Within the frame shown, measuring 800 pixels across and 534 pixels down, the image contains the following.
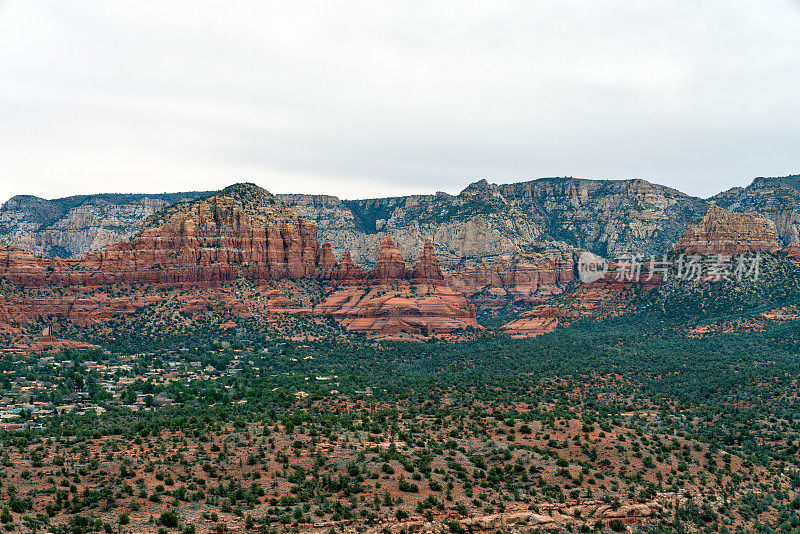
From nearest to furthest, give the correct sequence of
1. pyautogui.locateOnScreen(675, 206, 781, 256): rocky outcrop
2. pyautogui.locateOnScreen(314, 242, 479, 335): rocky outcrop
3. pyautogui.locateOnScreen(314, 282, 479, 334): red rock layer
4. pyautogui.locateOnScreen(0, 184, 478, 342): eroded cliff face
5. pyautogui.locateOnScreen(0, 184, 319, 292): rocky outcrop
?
pyautogui.locateOnScreen(0, 184, 478, 342): eroded cliff face → pyautogui.locateOnScreen(0, 184, 319, 292): rocky outcrop → pyautogui.locateOnScreen(314, 282, 479, 334): red rock layer → pyautogui.locateOnScreen(314, 242, 479, 335): rocky outcrop → pyautogui.locateOnScreen(675, 206, 781, 256): rocky outcrop

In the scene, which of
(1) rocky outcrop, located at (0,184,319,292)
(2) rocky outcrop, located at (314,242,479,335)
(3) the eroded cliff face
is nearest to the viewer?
(3) the eroded cliff face

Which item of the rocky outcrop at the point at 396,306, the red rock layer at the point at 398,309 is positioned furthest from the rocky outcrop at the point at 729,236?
the red rock layer at the point at 398,309

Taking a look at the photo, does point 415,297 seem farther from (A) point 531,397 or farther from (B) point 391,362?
(A) point 531,397

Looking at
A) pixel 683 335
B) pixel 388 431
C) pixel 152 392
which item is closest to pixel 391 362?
pixel 152 392

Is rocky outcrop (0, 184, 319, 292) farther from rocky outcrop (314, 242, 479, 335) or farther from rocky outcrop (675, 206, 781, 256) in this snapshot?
A: rocky outcrop (675, 206, 781, 256)

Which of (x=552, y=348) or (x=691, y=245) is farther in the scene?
(x=691, y=245)

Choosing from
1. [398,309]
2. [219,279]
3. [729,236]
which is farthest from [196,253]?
[729,236]

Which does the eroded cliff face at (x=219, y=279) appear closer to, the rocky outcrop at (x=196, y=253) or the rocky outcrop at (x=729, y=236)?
the rocky outcrop at (x=196, y=253)

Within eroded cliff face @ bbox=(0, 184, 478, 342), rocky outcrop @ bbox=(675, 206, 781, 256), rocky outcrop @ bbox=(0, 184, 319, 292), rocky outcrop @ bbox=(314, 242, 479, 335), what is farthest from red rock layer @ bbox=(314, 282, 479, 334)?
rocky outcrop @ bbox=(675, 206, 781, 256)

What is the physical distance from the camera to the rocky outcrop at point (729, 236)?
187 m

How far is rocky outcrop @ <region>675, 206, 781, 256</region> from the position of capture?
18700cm

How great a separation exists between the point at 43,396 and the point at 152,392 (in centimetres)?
1492

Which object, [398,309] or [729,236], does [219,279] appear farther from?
[729,236]

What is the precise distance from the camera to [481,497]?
184 feet
